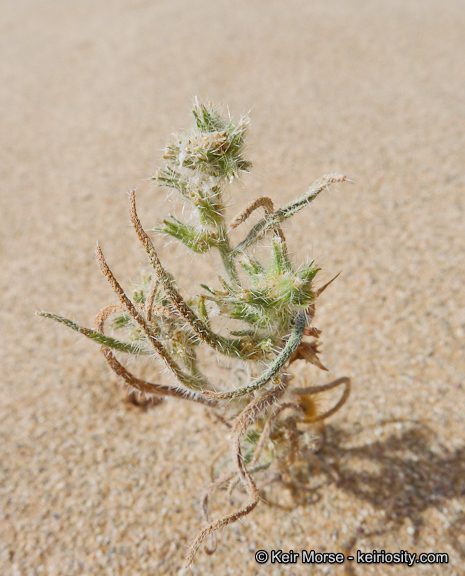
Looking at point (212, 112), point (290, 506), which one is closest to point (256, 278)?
point (212, 112)

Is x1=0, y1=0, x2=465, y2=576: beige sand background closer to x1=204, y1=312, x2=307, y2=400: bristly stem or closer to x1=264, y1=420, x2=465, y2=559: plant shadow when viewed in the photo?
x1=264, y1=420, x2=465, y2=559: plant shadow

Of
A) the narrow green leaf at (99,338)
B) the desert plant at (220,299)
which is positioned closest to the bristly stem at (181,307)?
the desert plant at (220,299)

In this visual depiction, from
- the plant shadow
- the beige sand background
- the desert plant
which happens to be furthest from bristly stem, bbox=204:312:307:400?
the plant shadow

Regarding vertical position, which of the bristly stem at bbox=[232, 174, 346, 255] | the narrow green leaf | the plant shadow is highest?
the bristly stem at bbox=[232, 174, 346, 255]

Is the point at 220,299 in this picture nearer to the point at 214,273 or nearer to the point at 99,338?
the point at 214,273

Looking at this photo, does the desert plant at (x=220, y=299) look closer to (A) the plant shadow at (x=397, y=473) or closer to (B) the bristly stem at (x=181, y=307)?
(B) the bristly stem at (x=181, y=307)

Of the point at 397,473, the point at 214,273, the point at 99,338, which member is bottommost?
the point at 397,473

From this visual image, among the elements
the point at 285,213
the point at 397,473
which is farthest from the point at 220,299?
the point at 397,473
